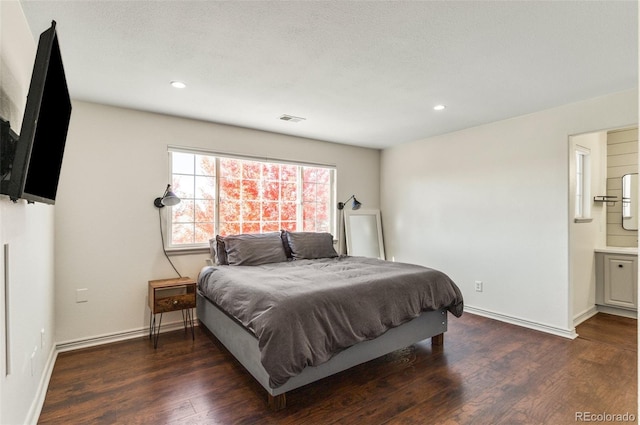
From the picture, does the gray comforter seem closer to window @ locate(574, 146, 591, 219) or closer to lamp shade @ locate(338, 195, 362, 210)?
lamp shade @ locate(338, 195, 362, 210)

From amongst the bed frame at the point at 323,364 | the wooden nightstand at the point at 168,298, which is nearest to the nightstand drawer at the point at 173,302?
the wooden nightstand at the point at 168,298

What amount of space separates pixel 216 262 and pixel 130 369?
1.26 metres

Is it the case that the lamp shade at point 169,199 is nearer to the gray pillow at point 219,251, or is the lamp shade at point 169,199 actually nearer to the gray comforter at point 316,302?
the gray pillow at point 219,251

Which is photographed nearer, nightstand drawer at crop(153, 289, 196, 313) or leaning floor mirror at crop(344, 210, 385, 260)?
nightstand drawer at crop(153, 289, 196, 313)

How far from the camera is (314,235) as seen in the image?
4238mm

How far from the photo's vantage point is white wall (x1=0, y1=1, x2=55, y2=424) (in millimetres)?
1405

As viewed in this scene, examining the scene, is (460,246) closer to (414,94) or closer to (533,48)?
(414,94)

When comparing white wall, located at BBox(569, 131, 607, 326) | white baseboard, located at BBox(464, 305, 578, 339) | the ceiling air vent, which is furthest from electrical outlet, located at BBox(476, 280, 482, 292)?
the ceiling air vent

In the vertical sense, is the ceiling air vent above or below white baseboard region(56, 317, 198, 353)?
above

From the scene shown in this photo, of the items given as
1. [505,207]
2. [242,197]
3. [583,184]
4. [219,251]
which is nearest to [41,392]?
[219,251]

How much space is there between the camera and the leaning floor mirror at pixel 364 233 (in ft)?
16.7

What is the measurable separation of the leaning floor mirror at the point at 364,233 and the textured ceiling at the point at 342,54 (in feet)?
6.50

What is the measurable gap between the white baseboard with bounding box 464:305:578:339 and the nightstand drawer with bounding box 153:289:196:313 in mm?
3355

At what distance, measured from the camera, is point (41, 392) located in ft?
7.16
